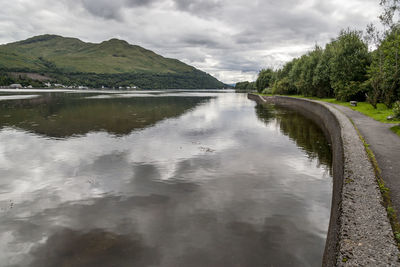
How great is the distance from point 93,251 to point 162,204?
3.69 meters

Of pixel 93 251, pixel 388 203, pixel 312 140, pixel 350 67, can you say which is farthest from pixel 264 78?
pixel 93 251

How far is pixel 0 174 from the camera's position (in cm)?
→ 1491

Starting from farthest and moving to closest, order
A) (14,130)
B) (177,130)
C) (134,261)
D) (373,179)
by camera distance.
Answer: (177,130), (14,130), (373,179), (134,261)

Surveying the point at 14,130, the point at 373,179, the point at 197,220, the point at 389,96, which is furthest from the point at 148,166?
the point at 389,96

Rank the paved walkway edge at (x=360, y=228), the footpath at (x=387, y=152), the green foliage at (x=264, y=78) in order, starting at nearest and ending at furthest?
the paved walkway edge at (x=360, y=228)
the footpath at (x=387, y=152)
the green foliage at (x=264, y=78)

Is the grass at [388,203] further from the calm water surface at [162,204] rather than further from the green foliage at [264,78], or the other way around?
the green foliage at [264,78]

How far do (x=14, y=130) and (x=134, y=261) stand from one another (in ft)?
90.2

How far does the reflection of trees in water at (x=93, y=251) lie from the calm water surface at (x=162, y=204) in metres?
0.03

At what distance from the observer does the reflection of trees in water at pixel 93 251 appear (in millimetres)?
7773

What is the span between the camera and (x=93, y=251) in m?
8.22

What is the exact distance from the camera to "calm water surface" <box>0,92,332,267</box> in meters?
8.23

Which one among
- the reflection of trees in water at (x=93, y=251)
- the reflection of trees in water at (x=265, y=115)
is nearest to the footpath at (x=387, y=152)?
the reflection of trees in water at (x=93, y=251)

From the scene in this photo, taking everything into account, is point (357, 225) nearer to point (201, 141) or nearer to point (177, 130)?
point (201, 141)

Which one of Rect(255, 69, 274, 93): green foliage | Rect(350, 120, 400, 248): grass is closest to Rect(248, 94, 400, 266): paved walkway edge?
Rect(350, 120, 400, 248): grass
